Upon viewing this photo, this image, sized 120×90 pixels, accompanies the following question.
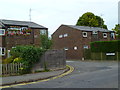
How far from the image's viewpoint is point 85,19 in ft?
170

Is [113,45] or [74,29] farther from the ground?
[74,29]

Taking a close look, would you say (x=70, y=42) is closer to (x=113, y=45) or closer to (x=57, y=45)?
(x=57, y=45)

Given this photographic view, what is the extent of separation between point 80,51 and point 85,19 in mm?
25450

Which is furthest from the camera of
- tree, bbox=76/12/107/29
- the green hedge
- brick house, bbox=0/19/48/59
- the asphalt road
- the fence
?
tree, bbox=76/12/107/29

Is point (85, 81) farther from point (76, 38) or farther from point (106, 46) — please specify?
point (76, 38)

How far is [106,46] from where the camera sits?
79.6 feet

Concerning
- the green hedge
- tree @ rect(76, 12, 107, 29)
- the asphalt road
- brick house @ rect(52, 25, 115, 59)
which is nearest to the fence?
the asphalt road

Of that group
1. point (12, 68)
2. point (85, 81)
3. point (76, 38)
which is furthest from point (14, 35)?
point (85, 81)

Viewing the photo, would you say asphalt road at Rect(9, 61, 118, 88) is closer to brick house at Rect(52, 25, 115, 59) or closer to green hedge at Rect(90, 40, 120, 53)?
green hedge at Rect(90, 40, 120, 53)

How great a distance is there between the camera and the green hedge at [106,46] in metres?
23.3

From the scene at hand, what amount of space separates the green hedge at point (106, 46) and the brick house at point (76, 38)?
11.1ft

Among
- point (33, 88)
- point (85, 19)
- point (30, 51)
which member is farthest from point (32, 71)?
point (85, 19)

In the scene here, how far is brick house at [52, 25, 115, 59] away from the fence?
18110mm

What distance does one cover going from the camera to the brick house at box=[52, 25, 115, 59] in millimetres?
29653
